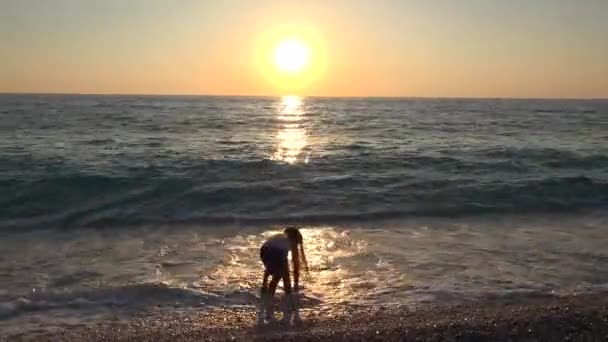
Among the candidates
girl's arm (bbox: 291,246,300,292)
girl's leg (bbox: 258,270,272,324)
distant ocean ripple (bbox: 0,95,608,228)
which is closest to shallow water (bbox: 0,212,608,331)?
girl's leg (bbox: 258,270,272,324)

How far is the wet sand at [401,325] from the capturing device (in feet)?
21.2

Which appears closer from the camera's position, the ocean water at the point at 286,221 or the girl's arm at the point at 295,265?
the girl's arm at the point at 295,265

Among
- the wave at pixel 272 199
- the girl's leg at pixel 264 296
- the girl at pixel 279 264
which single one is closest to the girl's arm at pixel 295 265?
the girl at pixel 279 264

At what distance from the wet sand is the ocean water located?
1.37 feet

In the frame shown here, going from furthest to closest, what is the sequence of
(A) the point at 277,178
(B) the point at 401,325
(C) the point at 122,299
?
(A) the point at 277,178 < (C) the point at 122,299 < (B) the point at 401,325

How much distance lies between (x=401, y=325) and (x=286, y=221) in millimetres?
8225

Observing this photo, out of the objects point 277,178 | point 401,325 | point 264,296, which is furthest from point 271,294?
point 277,178

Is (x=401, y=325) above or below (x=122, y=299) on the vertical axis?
above

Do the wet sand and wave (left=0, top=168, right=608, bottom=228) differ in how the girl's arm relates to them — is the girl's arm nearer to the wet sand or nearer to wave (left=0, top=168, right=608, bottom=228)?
the wet sand

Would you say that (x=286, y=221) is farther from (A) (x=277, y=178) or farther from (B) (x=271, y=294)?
(B) (x=271, y=294)

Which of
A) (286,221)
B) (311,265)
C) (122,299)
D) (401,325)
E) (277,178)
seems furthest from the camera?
(277,178)

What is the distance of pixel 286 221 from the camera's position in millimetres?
14961

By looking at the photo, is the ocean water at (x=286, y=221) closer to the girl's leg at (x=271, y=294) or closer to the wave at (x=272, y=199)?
the wave at (x=272, y=199)

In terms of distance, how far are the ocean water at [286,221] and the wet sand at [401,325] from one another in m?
0.42
